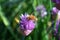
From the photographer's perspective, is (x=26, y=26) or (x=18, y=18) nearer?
(x=26, y=26)

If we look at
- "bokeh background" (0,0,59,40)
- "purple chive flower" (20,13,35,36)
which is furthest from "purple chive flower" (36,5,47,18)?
"purple chive flower" (20,13,35,36)

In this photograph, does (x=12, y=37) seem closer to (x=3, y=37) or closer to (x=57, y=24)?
(x=3, y=37)

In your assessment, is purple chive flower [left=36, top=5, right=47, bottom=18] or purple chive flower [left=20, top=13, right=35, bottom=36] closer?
purple chive flower [left=20, top=13, right=35, bottom=36]

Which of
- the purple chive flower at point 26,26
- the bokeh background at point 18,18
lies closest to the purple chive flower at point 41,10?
the bokeh background at point 18,18

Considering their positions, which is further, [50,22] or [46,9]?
[46,9]

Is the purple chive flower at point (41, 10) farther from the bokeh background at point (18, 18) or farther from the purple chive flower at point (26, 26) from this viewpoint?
the purple chive flower at point (26, 26)

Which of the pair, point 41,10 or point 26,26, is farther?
point 41,10

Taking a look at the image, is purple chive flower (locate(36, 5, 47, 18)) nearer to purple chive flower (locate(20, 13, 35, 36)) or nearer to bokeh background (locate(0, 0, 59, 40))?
bokeh background (locate(0, 0, 59, 40))

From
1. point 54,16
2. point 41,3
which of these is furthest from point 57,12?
point 41,3
